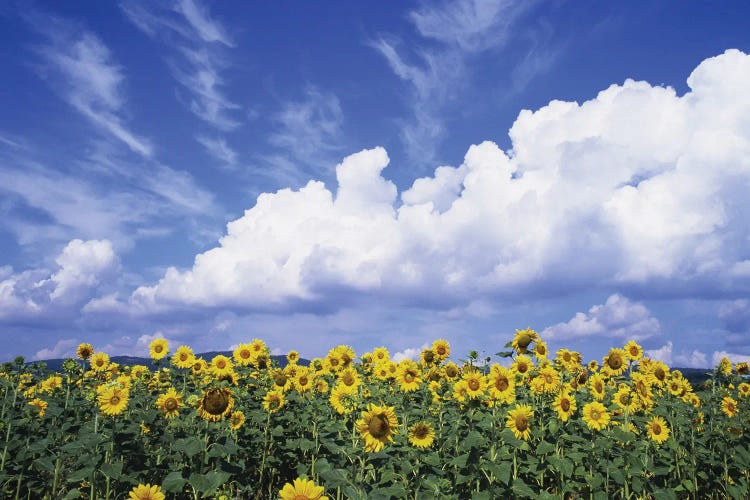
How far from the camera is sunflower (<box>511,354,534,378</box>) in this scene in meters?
10.5

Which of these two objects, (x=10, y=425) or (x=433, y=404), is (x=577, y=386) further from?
(x=10, y=425)

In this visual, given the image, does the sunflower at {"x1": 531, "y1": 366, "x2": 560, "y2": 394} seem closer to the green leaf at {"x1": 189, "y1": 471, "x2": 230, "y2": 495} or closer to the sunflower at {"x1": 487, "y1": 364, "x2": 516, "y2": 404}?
the sunflower at {"x1": 487, "y1": 364, "x2": 516, "y2": 404}

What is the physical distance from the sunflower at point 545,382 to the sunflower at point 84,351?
11.1 metres

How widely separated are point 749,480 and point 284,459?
10024mm

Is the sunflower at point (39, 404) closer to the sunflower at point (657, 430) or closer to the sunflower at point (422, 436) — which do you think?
the sunflower at point (422, 436)

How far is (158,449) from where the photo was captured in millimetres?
8867

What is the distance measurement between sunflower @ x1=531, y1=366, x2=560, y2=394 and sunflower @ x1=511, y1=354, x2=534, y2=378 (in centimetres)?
53

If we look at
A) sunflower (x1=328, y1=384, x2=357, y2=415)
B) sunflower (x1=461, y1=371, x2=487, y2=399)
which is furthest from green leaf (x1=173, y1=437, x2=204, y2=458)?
sunflower (x1=461, y1=371, x2=487, y2=399)

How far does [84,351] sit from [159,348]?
6.68ft

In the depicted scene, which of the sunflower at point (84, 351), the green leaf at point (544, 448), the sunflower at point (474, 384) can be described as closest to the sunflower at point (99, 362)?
the sunflower at point (84, 351)

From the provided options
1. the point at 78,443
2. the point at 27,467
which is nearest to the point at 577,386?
the point at 78,443

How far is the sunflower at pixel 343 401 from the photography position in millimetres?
8559

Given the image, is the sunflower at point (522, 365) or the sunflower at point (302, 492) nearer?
the sunflower at point (302, 492)

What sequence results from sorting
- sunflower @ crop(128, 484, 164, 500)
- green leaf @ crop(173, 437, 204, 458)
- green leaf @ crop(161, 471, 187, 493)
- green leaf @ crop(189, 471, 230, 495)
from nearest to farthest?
green leaf @ crop(189, 471, 230, 495) → green leaf @ crop(161, 471, 187, 493) → green leaf @ crop(173, 437, 204, 458) → sunflower @ crop(128, 484, 164, 500)
